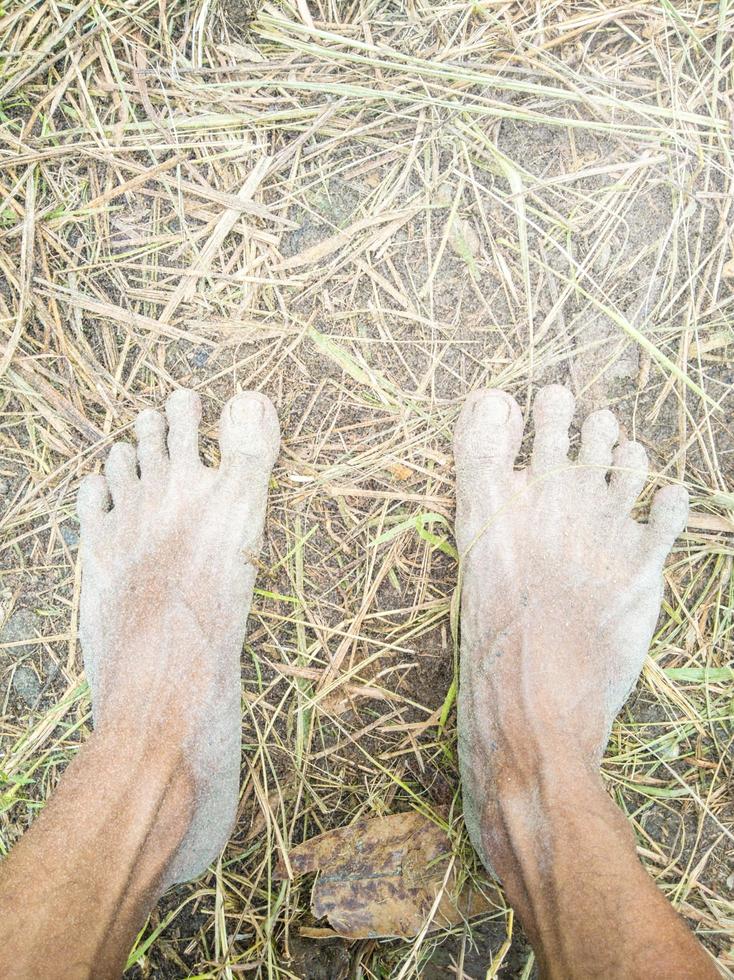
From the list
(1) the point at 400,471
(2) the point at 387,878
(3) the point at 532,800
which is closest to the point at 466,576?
(1) the point at 400,471

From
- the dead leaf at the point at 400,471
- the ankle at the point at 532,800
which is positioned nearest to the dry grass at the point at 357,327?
the dead leaf at the point at 400,471

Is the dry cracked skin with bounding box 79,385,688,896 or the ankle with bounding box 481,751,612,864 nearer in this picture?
the ankle with bounding box 481,751,612,864

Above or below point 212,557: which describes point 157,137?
above

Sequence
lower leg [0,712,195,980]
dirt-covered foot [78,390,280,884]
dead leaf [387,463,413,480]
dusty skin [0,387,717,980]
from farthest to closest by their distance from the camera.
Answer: dead leaf [387,463,413,480]
dirt-covered foot [78,390,280,884]
dusty skin [0,387,717,980]
lower leg [0,712,195,980]

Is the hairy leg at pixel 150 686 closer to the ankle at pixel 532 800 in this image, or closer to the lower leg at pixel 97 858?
the lower leg at pixel 97 858

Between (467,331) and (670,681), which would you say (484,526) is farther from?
(670,681)

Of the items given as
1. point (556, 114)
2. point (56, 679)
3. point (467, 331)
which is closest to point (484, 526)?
point (467, 331)

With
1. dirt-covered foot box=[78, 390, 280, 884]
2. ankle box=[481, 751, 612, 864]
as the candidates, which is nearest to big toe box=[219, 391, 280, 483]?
dirt-covered foot box=[78, 390, 280, 884]

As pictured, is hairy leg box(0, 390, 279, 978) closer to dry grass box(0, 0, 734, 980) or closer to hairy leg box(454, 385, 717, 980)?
dry grass box(0, 0, 734, 980)
